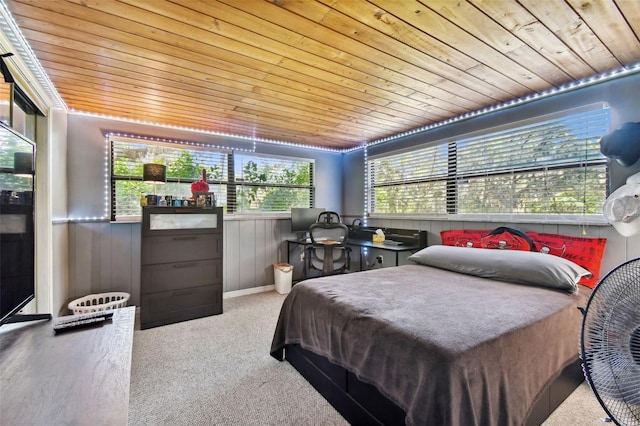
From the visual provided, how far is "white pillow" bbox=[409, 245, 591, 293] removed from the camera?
74.9 inches

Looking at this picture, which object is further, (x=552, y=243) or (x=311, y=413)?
(x=552, y=243)

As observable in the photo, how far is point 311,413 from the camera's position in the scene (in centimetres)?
167

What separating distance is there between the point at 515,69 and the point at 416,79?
682 millimetres

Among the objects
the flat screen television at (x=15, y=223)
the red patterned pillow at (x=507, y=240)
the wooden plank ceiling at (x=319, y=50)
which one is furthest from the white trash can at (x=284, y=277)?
the flat screen television at (x=15, y=223)

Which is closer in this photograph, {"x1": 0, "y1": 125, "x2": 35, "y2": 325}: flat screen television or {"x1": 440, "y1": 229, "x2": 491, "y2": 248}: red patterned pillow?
{"x1": 0, "y1": 125, "x2": 35, "y2": 325}: flat screen television

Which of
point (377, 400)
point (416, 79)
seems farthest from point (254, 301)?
point (416, 79)

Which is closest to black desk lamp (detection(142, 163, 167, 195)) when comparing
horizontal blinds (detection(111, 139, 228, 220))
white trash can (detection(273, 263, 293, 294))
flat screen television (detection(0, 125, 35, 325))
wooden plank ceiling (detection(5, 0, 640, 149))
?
horizontal blinds (detection(111, 139, 228, 220))

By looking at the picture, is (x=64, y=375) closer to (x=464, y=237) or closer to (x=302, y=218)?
(x=464, y=237)

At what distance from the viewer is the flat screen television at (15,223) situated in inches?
42.3

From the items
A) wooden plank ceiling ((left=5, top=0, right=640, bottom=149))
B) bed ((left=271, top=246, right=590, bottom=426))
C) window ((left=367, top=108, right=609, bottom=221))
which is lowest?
bed ((left=271, top=246, right=590, bottom=426))

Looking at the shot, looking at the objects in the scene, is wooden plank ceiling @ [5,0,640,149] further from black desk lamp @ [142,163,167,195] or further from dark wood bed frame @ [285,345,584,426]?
dark wood bed frame @ [285,345,584,426]

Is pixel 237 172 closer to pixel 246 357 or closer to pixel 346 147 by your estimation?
pixel 346 147

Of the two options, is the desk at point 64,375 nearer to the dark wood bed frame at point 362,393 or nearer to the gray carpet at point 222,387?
the gray carpet at point 222,387

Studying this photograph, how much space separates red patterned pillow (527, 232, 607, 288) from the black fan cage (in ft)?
4.79
